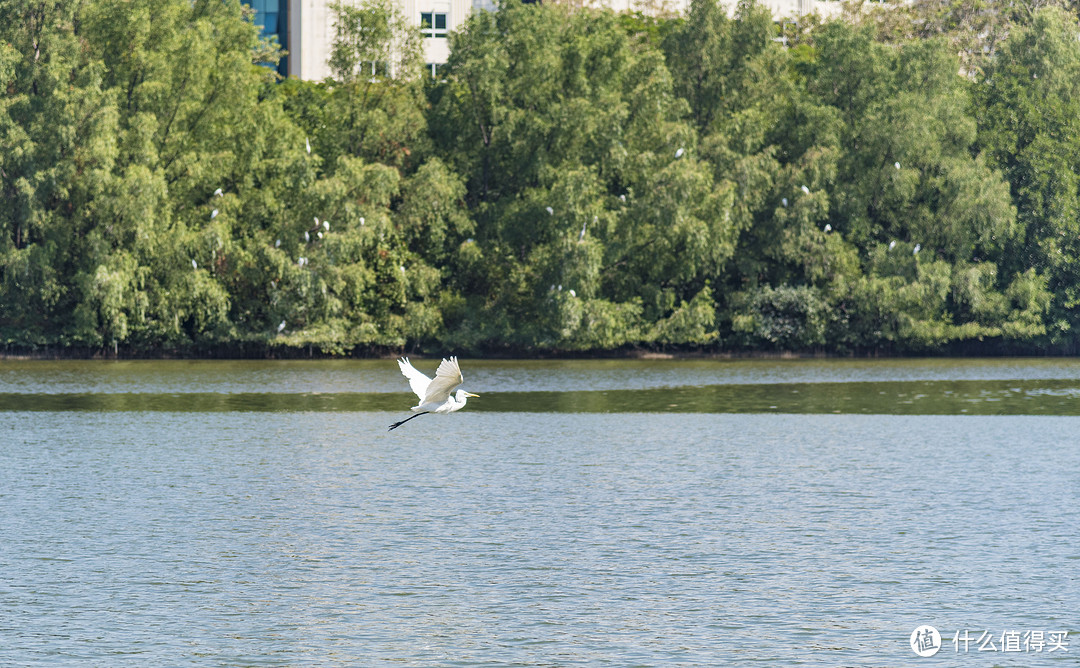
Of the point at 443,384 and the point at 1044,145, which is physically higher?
the point at 1044,145

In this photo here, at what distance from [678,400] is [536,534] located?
1263 inches

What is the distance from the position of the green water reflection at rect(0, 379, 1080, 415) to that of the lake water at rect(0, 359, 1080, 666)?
0.52 m

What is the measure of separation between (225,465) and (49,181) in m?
45.5

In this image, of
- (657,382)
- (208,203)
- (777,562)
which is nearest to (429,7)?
(208,203)

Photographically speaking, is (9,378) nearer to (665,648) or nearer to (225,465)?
(225,465)

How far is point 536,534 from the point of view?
2883 cm

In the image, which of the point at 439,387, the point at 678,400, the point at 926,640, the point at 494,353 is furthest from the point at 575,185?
the point at 926,640

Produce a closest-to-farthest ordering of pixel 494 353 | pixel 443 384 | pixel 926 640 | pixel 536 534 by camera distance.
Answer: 1. pixel 926 640
2. pixel 443 384
3. pixel 536 534
4. pixel 494 353

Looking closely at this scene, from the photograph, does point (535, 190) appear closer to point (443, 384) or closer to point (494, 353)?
point (494, 353)

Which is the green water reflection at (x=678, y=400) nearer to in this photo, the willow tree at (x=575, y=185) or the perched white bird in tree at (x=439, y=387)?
the willow tree at (x=575, y=185)

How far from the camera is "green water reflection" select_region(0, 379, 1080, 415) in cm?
5612

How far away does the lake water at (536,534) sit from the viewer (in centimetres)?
2069

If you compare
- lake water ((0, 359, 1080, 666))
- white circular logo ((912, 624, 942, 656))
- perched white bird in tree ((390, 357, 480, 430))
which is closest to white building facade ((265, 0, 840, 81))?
lake water ((0, 359, 1080, 666))

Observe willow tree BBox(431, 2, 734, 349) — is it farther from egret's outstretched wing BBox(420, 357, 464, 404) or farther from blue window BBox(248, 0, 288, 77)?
egret's outstretched wing BBox(420, 357, 464, 404)
